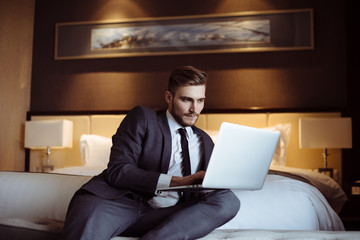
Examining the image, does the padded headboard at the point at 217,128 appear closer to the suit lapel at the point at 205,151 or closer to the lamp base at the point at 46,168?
the lamp base at the point at 46,168

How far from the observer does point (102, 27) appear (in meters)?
4.57

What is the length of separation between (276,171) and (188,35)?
2.27m

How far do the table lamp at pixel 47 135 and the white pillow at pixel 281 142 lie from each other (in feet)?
4.77

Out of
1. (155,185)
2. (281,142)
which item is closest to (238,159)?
(155,185)

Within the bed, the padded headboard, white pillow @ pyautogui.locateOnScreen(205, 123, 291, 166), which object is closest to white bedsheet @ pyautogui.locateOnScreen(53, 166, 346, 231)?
the bed

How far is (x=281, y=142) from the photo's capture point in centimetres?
385

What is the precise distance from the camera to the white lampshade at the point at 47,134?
4.12 metres

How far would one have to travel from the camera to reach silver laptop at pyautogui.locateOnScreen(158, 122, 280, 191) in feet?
4.81

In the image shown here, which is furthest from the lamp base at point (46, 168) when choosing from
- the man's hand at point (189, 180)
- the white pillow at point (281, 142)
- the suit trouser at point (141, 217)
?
the man's hand at point (189, 180)

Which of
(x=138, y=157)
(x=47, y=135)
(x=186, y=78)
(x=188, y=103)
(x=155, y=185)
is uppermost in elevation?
(x=186, y=78)

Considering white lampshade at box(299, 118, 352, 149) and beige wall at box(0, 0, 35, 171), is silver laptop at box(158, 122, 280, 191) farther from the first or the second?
beige wall at box(0, 0, 35, 171)

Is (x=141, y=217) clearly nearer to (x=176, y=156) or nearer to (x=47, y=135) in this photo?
(x=176, y=156)

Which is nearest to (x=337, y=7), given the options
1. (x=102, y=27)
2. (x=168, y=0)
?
(x=168, y=0)

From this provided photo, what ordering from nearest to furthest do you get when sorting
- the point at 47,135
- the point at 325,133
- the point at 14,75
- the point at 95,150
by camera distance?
the point at 325,133
the point at 95,150
the point at 47,135
the point at 14,75
